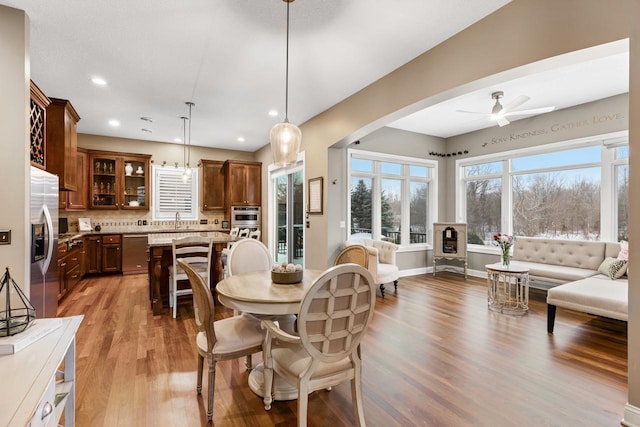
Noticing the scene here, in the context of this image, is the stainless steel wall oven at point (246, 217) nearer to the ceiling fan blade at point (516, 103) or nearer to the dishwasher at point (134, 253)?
the dishwasher at point (134, 253)

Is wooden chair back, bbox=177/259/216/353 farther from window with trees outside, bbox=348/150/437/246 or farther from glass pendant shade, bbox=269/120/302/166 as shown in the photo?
window with trees outside, bbox=348/150/437/246

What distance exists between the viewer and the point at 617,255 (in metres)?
4.22

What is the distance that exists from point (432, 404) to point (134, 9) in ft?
12.3

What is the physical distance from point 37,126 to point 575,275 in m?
6.87

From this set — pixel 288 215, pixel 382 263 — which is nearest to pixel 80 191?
pixel 288 215

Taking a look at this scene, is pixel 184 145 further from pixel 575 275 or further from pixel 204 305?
pixel 575 275

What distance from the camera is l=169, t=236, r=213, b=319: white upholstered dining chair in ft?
12.1

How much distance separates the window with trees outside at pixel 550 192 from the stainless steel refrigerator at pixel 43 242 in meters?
6.71

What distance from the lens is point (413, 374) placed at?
2.45m

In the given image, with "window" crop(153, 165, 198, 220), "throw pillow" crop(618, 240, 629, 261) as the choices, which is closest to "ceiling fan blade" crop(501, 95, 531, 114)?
"throw pillow" crop(618, 240, 629, 261)

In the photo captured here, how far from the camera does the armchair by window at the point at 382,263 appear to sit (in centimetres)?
454

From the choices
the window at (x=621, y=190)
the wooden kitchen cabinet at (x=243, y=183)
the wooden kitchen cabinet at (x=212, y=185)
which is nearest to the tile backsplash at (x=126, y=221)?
the wooden kitchen cabinet at (x=212, y=185)

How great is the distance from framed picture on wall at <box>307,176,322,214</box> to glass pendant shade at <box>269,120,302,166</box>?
224cm

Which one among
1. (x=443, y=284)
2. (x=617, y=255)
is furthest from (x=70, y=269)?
(x=617, y=255)
